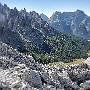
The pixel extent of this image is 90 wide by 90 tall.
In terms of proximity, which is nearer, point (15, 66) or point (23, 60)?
point (15, 66)

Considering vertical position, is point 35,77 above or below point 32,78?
above

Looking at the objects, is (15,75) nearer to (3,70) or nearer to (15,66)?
(3,70)

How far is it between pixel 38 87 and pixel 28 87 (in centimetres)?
392

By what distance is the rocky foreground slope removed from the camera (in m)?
34.4

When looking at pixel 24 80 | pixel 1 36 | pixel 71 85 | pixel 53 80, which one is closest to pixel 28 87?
pixel 24 80

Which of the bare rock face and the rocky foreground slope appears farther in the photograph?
the bare rock face

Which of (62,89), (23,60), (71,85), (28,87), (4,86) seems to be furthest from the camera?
(23,60)

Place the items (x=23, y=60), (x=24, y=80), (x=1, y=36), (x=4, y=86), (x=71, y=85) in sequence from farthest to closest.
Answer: (x=1, y=36), (x=23, y=60), (x=71, y=85), (x=24, y=80), (x=4, y=86)

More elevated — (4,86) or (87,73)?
(87,73)

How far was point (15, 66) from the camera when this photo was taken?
137ft

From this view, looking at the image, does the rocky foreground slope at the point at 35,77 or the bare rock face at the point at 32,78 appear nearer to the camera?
the rocky foreground slope at the point at 35,77

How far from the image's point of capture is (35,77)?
126 ft

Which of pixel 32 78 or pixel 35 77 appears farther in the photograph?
pixel 35 77

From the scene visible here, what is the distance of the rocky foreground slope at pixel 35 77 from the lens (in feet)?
113
